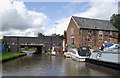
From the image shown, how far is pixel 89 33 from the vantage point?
32.4 metres

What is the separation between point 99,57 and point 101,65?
108cm

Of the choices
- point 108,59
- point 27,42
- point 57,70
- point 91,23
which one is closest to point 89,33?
point 91,23

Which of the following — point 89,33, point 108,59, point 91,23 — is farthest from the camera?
point 91,23

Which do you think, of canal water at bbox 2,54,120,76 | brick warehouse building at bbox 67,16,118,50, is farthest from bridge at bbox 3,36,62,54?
canal water at bbox 2,54,120,76

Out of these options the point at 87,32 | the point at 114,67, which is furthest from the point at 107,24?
the point at 114,67

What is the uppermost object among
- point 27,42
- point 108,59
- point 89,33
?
point 89,33

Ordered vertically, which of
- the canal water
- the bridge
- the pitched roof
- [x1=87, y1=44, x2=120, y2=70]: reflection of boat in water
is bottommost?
the canal water

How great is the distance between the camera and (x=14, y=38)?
1630 inches

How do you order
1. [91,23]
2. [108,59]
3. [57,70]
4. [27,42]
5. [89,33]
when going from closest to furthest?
[108,59]
[57,70]
[89,33]
[91,23]
[27,42]

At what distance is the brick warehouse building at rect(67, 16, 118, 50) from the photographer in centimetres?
3139

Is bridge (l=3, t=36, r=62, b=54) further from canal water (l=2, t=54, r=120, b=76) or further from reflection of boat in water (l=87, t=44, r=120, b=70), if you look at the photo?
reflection of boat in water (l=87, t=44, r=120, b=70)

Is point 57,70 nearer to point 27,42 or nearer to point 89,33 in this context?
point 89,33

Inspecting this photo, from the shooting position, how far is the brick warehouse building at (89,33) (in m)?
31.4

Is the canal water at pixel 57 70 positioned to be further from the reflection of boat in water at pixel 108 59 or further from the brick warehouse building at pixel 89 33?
the brick warehouse building at pixel 89 33
